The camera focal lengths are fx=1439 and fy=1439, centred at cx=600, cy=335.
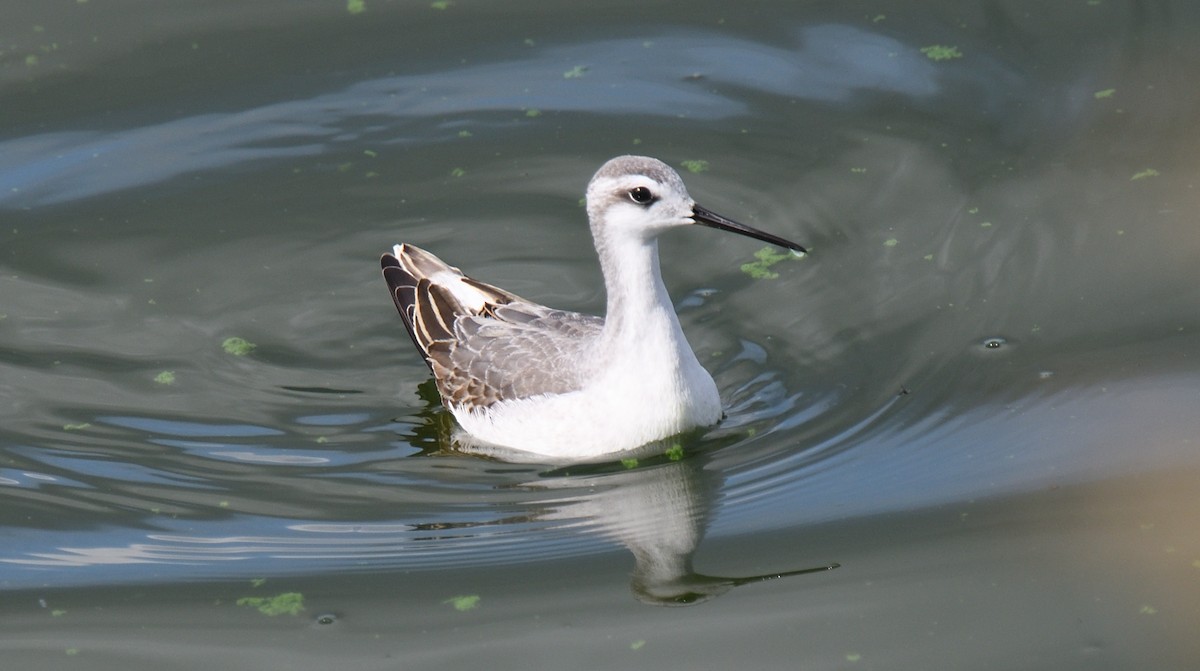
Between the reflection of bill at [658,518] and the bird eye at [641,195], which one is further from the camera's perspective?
the bird eye at [641,195]

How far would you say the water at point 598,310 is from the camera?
6.87 meters

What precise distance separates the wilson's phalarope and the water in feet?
0.77

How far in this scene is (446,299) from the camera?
9336 millimetres

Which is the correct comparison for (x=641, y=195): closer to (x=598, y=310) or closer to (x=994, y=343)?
(x=598, y=310)

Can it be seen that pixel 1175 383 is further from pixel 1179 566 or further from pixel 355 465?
pixel 355 465

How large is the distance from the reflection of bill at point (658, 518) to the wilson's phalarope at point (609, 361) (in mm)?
263

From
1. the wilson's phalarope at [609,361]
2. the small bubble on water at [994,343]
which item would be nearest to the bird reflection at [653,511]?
the wilson's phalarope at [609,361]

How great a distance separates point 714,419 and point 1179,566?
2.59 m

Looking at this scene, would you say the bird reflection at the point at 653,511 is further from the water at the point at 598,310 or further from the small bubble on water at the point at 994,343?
the small bubble on water at the point at 994,343

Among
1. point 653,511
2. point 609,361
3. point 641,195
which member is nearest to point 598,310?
point 609,361

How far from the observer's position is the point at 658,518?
752cm

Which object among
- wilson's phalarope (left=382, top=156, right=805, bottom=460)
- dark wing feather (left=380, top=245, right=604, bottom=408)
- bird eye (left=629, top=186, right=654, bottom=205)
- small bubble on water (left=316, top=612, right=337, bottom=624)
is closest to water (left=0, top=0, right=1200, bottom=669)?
small bubble on water (left=316, top=612, right=337, bottom=624)

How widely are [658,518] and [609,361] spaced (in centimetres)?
98

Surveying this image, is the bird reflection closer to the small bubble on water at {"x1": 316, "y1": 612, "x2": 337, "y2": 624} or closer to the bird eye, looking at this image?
the small bubble on water at {"x1": 316, "y1": 612, "x2": 337, "y2": 624}
